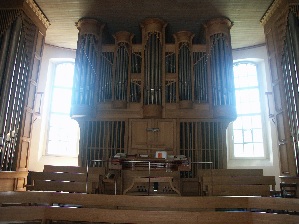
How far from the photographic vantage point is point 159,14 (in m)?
8.66

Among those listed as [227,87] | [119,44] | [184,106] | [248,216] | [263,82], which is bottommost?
[248,216]

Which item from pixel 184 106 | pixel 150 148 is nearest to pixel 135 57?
pixel 184 106

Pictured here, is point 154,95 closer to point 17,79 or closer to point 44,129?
point 17,79

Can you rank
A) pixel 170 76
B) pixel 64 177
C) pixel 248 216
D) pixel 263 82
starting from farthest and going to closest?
pixel 263 82
pixel 170 76
pixel 64 177
pixel 248 216

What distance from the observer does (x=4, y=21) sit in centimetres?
750

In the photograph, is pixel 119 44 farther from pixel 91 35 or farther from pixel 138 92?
pixel 138 92

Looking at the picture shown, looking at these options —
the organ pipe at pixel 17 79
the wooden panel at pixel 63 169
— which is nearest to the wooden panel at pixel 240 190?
the wooden panel at pixel 63 169

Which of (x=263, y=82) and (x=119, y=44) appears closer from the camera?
(x=119, y=44)

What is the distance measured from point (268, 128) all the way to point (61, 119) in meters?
6.82

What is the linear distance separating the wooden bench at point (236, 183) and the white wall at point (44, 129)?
5.05m

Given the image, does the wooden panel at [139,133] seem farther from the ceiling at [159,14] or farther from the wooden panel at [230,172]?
the ceiling at [159,14]

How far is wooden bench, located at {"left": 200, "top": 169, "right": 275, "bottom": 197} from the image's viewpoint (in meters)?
5.88

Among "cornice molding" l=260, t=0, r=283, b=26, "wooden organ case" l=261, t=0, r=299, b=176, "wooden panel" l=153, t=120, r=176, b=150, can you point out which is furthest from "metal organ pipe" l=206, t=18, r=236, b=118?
"wooden panel" l=153, t=120, r=176, b=150

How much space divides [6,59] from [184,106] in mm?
4632
